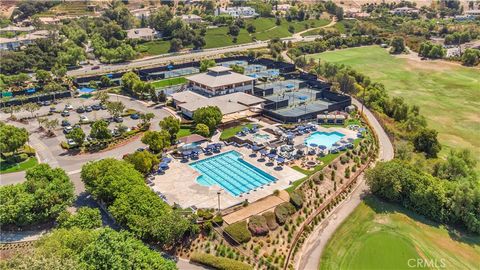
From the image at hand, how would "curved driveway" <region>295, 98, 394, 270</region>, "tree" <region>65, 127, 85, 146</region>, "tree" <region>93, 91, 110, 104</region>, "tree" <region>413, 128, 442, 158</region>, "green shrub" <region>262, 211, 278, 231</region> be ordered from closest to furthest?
1. "curved driveway" <region>295, 98, 394, 270</region>
2. "green shrub" <region>262, 211, 278, 231</region>
3. "tree" <region>65, 127, 85, 146</region>
4. "tree" <region>413, 128, 442, 158</region>
5. "tree" <region>93, 91, 110, 104</region>

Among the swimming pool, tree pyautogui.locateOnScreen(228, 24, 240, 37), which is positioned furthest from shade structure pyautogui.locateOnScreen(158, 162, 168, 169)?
tree pyautogui.locateOnScreen(228, 24, 240, 37)

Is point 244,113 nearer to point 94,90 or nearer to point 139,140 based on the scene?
point 139,140

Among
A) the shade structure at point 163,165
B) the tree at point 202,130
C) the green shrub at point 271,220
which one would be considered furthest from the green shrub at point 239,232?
the tree at point 202,130

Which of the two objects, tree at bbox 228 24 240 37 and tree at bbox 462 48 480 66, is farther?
tree at bbox 228 24 240 37

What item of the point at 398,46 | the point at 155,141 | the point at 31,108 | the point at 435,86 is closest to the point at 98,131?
the point at 155,141

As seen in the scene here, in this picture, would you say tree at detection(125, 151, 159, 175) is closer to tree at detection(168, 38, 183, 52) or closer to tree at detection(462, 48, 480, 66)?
tree at detection(168, 38, 183, 52)

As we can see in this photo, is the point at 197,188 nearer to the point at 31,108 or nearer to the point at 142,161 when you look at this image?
the point at 142,161

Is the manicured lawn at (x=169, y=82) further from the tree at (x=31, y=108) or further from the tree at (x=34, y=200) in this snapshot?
the tree at (x=34, y=200)
